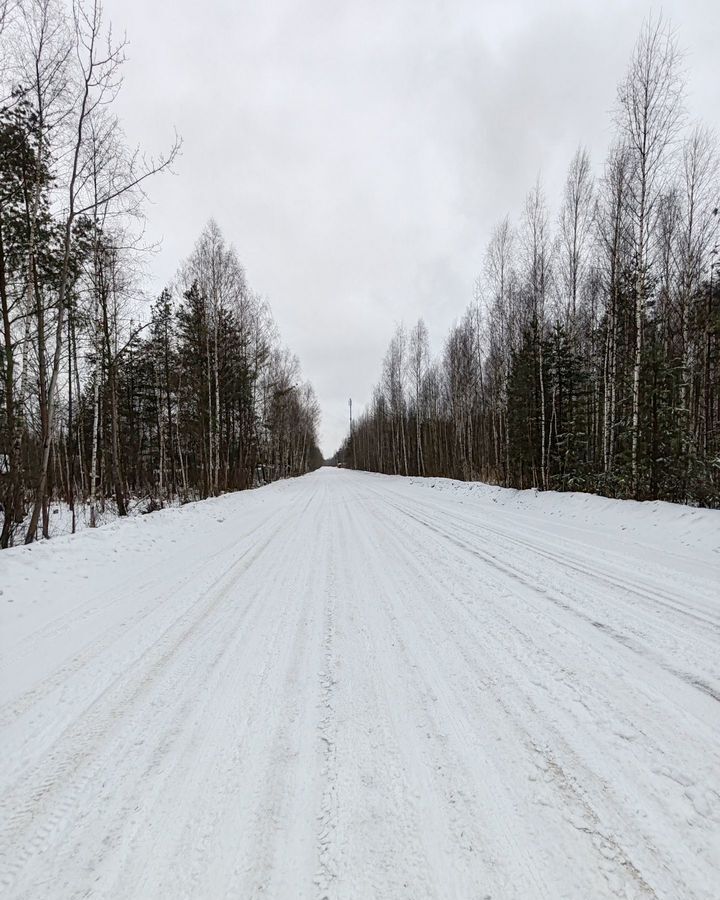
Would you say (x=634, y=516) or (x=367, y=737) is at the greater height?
(x=634, y=516)

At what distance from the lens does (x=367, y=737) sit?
2.03 metres

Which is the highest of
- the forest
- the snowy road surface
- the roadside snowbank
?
the forest

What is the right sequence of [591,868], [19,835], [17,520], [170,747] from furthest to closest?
[17,520] < [170,747] < [19,835] < [591,868]

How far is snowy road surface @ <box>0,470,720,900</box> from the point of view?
1.37 metres

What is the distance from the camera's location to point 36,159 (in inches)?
331

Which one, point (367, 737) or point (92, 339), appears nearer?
point (367, 737)

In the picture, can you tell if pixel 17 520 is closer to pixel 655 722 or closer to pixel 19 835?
pixel 19 835

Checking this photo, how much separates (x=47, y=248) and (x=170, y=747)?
11.4 m

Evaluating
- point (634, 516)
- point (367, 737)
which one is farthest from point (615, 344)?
point (367, 737)

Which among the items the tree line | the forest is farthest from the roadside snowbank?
the tree line

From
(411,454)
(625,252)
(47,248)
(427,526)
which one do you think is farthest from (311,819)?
(411,454)

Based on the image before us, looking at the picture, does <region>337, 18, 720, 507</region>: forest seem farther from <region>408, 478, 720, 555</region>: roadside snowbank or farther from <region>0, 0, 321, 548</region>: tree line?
<region>0, 0, 321, 548</region>: tree line

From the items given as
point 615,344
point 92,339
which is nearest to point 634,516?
point 615,344

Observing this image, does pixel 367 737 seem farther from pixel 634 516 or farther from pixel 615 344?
pixel 615 344
